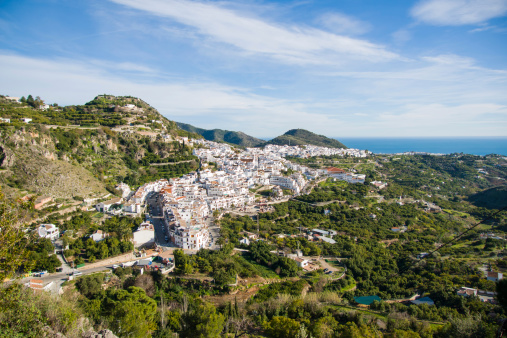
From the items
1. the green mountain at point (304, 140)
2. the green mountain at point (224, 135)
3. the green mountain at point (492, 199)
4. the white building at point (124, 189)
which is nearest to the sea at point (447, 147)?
the green mountain at point (304, 140)

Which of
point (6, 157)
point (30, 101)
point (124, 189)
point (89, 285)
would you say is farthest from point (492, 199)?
point (30, 101)

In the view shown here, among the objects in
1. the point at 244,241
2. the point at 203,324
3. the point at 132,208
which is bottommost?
the point at 244,241

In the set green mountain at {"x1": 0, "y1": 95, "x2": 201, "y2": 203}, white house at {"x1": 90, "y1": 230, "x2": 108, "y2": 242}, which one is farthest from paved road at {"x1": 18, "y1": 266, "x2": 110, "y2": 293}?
green mountain at {"x1": 0, "y1": 95, "x2": 201, "y2": 203}

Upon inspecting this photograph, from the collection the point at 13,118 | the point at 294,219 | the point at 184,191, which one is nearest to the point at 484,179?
the point at 294,219

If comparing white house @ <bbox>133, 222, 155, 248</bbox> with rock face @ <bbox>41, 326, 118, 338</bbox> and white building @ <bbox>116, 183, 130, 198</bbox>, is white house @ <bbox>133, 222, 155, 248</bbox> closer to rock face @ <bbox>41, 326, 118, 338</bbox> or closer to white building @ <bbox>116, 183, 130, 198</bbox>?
white building @ <bbox>116, 183, 130, 198</bbox>

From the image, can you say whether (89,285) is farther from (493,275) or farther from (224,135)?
(224,135)

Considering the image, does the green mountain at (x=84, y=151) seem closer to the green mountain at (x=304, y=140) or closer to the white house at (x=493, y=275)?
the white house at (x=493, y=275)
